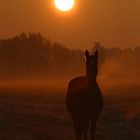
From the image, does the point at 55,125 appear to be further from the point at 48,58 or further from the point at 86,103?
the point at 48,58

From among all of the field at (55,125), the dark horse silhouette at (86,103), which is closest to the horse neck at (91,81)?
the dark horse silhouette at (86,103)

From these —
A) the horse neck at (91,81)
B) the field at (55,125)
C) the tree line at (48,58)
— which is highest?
the tree line at (48,58)

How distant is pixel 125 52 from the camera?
472ft

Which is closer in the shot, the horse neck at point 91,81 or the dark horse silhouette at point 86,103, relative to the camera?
the horse neck at point 91,81

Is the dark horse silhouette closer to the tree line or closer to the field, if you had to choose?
the field

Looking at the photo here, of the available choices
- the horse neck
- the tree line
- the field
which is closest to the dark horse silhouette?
the horse neck

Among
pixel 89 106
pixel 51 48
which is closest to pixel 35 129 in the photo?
pixel 89 106

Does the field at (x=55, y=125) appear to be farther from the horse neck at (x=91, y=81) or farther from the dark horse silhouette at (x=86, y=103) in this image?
the horse neck at (x=91, y=81)

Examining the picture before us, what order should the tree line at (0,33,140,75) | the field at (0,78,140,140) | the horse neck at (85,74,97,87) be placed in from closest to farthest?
the horse neck at (85,74,97,87)
the field at (0,78,140,140)
the tree line at (0,33,140,75)

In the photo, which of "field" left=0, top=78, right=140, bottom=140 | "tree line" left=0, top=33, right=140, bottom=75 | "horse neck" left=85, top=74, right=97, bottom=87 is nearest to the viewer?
"horse neck" left=85, top=74, right=97, bottom=87

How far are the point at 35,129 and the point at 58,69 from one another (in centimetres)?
10663

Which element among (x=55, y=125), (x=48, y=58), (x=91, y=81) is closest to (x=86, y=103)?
(x=91, y=81)

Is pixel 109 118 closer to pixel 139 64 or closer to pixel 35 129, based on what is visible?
Result: pixel 35 129

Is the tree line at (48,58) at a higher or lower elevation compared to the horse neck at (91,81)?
higher
